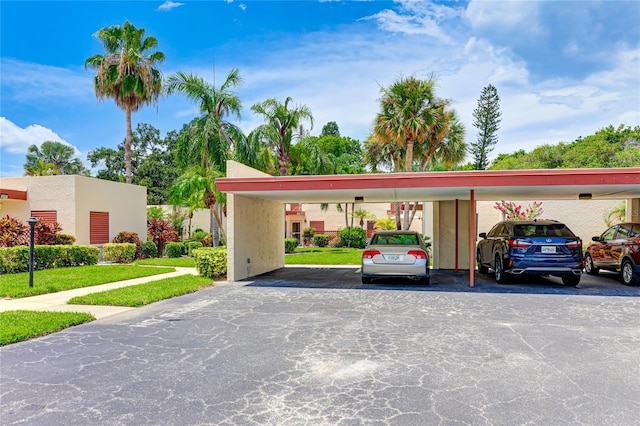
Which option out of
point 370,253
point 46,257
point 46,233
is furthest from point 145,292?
point 46,233

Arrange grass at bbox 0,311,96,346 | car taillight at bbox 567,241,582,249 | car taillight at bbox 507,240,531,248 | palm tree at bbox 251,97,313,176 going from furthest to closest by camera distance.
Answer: palm tree at bbox 251,97,313,176
car taillight at bbox 507,240,531,248
car taillight at bbox 567,241,582,249
grass at bbox 0,311,96,346

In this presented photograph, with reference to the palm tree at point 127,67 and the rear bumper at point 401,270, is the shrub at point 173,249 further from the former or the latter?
the rear bumper at point 401,270

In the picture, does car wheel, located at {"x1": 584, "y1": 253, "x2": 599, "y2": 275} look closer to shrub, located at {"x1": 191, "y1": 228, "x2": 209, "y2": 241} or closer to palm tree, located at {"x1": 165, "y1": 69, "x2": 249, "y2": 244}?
palm tree, located at {"x1": 165, "y1": 69, "x2": 249, "y2": 244}

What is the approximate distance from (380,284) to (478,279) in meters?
3.26

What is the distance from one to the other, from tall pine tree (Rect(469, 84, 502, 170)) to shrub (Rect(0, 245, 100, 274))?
103 feet

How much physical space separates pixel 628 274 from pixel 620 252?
0.70 m

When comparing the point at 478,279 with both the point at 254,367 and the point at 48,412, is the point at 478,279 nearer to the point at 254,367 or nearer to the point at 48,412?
the point at 254,367

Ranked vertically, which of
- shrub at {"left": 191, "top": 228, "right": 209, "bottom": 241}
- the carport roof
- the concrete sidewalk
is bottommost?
the concrete sidewalk

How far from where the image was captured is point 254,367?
16.3 feet

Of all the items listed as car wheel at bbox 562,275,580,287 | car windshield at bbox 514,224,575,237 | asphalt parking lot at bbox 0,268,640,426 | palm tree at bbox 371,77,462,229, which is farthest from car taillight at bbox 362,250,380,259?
palm tree at bbox 371,77,462,229

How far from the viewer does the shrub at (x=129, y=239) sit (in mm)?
20347

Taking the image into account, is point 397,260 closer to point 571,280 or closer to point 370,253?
point 370,253

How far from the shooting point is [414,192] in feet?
41.6

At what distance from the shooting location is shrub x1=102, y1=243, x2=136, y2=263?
18703 mm
